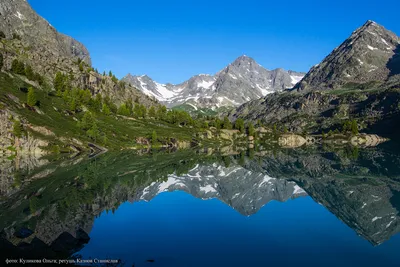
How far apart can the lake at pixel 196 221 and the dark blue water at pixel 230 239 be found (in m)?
0.08

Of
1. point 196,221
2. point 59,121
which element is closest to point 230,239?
point 196,221

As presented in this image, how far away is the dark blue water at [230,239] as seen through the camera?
861 inches

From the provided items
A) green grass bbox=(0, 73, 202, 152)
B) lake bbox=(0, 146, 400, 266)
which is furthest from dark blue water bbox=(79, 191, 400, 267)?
green grass bbox=(0, 73, 202, 152)

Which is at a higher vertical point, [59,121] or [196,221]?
[59,121]

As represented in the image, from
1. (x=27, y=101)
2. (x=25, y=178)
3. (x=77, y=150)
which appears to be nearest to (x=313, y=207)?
(x=25, y=178)

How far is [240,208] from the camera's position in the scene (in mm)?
40031

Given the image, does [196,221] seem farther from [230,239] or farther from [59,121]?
[59,121]

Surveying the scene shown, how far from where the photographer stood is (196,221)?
1298 inches

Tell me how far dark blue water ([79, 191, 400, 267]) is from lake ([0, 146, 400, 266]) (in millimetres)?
78

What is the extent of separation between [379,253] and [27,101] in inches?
5707

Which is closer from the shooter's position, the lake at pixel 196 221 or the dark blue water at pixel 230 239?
the dark blue water at pixel 230 239

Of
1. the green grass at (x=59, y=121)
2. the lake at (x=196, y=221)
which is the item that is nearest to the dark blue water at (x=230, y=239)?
the lake at (x=196, y=221)

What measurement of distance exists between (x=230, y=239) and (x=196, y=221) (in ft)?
23.3

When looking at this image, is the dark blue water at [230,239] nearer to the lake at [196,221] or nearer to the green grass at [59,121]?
the lake at [196,221]
